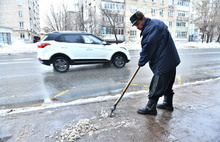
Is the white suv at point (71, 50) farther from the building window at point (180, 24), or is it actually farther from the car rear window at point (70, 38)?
the building window at point (180, 24)

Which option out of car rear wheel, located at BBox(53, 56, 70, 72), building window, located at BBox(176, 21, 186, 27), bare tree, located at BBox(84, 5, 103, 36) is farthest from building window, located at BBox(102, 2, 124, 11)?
car rear wheel, located at BBox(53, 56, 70, 72)

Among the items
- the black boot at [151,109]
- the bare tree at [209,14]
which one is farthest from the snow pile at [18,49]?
the bare tree at [209,14]

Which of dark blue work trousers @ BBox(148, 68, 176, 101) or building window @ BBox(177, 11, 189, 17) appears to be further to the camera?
building window @ BBox(177, 11, 189, 17)

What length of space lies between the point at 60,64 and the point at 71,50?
851 mm

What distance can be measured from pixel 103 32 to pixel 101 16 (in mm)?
3626

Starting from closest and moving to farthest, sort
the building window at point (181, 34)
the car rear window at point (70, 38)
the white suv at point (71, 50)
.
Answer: the white suv at point (71, 50) < the car rear window at point (70, 38) < the building window at point (181, 34)

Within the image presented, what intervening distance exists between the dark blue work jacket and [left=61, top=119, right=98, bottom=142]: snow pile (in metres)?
1.47

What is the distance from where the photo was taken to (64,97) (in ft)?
14.5

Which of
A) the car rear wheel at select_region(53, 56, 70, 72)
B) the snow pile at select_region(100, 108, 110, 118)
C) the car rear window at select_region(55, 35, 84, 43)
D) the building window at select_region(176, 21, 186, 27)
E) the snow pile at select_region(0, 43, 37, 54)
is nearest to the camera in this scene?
the snow pile at select_region(100, 108, 110, 118)

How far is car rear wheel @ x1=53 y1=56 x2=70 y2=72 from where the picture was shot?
723cm

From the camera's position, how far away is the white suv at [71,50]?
23.2 ft

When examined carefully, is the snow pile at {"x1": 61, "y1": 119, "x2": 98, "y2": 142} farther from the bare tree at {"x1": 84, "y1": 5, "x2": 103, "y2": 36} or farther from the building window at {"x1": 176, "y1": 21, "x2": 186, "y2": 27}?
the building window at {"x1": 176, "y1": 21, "x2": 186, "y2": 27}

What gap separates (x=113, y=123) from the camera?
2.79 metres

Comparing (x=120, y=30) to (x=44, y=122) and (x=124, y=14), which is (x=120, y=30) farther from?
(x=44, y=122)
